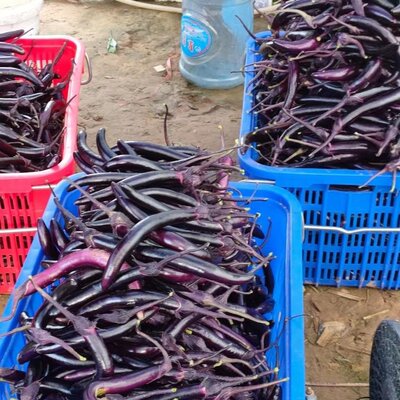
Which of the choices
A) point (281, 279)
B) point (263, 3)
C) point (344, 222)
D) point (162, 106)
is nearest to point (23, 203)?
point (281, 279)

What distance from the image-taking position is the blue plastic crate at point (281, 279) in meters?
1.39

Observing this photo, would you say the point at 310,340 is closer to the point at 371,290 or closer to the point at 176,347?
the point at 371,290

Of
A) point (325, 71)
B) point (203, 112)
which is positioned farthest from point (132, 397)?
point (203, 112)

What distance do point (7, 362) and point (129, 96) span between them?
290cm

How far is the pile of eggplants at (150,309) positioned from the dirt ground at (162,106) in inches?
26.6

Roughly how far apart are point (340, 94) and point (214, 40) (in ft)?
6.39

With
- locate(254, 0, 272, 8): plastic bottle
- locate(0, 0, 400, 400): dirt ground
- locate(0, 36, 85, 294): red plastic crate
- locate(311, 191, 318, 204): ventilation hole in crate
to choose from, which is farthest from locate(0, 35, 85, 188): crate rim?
locate(254, 0, 272, 8): plastic bottle

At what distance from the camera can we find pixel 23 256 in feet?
7.48

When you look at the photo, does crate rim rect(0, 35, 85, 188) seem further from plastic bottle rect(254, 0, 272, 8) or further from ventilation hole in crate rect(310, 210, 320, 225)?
→ plastic bottle rect(254, 0, 272, 8)

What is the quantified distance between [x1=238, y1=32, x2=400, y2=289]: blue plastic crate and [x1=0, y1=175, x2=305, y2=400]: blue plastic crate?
0.18 meters

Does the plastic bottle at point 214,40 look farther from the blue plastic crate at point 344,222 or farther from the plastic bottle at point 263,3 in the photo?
the blue plastic crate at point 344,222

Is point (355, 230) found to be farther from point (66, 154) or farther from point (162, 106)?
point (162, 106)

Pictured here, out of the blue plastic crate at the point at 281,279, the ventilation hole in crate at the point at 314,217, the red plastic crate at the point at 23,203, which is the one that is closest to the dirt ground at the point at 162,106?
the red plastic crate at the point at 23,203

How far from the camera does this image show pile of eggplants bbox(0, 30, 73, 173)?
92.1 inches
